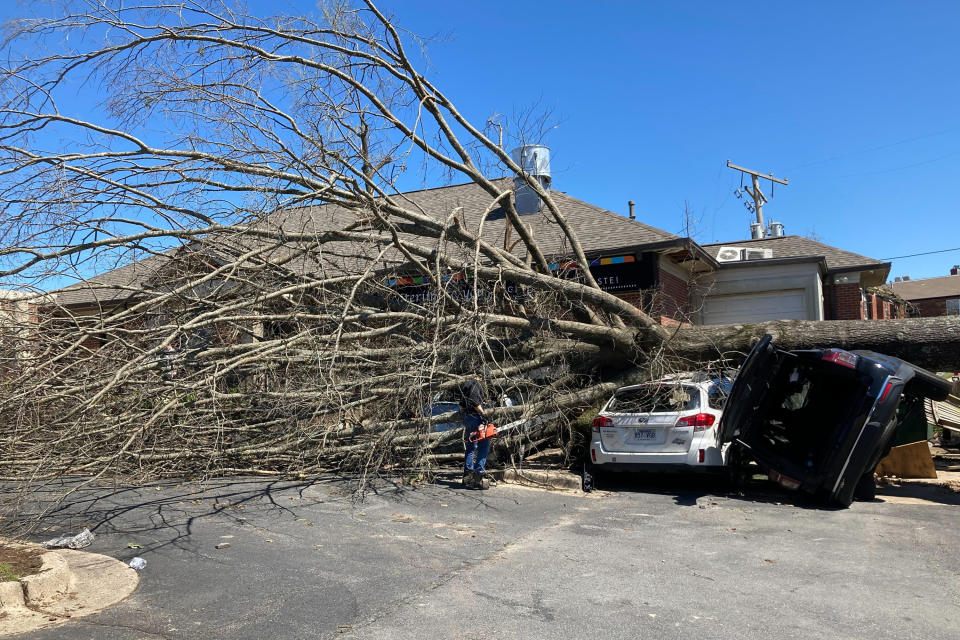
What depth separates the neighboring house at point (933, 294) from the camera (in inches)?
2061

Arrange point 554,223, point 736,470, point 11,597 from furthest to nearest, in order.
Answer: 1. point 554,223
2. point 736,470
3. point 11,597

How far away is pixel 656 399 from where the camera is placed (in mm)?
9406

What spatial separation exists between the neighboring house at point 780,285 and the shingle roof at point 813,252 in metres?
0.02

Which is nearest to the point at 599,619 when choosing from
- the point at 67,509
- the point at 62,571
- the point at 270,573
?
the point at 270,573

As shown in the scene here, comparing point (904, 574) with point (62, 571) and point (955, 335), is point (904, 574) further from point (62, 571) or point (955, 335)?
point (62, 571)

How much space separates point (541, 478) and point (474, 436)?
126 centimetres

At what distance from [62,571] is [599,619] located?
3.88 meters

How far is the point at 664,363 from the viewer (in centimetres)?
1086

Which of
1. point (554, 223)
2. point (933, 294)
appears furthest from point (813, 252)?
point (933, 294)

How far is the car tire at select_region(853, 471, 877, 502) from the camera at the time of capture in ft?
27.9

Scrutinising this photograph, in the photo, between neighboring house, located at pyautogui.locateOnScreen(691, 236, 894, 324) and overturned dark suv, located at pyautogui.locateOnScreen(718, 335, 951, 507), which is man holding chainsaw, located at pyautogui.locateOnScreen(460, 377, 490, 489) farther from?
neighboring house, located at pyautogui.locateOnScreen(691, 236, 894, 324)

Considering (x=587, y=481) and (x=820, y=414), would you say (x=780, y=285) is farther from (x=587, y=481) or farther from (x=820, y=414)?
(x=587, y=481)

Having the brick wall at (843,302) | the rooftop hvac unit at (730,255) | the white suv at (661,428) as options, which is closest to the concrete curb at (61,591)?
the white suv at (661,428)

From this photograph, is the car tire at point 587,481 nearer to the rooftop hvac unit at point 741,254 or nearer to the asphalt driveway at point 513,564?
the asphalt driveway at point 513,564
